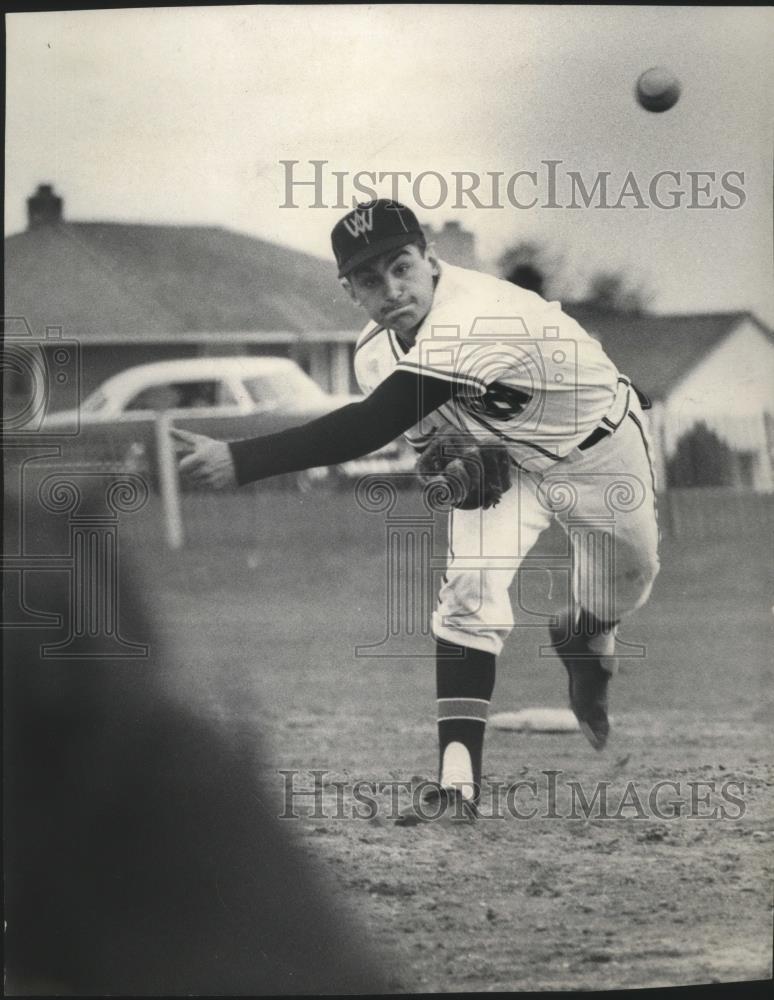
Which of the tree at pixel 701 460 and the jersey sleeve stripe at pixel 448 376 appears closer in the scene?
the jersey sleeve stripe at pixel 448 376

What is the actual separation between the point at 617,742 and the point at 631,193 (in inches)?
57.4

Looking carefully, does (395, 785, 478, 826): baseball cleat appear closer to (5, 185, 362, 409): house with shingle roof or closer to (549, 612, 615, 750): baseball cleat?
(549, 612, 615, 750): baseball cleat

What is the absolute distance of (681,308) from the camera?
4.27m

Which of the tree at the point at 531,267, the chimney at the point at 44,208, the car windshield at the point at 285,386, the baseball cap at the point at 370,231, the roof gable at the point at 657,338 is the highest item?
the chimney at the point at 44,208

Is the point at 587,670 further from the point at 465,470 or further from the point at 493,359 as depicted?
the point at 493,359

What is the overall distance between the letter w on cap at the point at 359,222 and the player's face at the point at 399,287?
0.27 ft

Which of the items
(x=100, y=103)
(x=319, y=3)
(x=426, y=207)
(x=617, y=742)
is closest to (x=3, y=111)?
(x=100, y=103)

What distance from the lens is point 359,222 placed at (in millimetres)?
4195

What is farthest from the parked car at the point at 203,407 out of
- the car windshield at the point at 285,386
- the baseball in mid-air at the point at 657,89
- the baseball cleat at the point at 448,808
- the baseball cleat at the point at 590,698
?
the baseball in mid-air at the point at 657,89

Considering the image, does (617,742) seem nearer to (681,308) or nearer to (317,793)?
(317,793)

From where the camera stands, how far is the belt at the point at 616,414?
4.27 m

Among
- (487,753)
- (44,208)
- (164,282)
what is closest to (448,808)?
(487,753)

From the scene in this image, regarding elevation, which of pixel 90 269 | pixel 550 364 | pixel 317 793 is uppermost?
pixel 90 269

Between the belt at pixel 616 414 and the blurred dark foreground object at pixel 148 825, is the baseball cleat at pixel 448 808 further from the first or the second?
the belt at pixel 616 414
